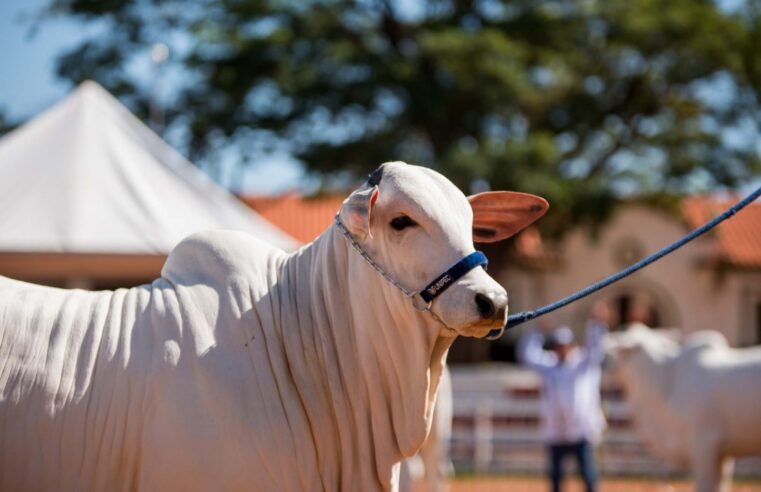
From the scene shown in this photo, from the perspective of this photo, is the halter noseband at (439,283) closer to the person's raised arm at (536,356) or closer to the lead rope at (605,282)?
the lead rope at (605,282)

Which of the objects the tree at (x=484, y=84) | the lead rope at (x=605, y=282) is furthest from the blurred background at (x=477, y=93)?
the lead rope at (x=605, y=282)

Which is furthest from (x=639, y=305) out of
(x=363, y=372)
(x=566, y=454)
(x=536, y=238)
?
(x=363, y=372)

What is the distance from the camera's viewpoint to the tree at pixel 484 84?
2128 cm

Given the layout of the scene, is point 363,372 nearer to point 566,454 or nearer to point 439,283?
point 439,283

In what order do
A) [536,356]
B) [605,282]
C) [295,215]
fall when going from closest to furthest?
[605,282] → [536,356] → [295,215]

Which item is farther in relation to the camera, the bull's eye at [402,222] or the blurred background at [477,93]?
the blurred background at [477,93]

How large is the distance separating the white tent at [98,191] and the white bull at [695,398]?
3.66 metres

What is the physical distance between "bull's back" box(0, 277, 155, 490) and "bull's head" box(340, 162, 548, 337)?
0.87 metres

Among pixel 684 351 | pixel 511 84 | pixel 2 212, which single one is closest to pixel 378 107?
pixel 511 84

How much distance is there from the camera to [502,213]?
3773mm

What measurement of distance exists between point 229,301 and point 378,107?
62.5 feet

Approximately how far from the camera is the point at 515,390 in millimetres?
17203

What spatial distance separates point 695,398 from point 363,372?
6015mm

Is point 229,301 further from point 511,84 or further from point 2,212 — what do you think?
point 511,84
